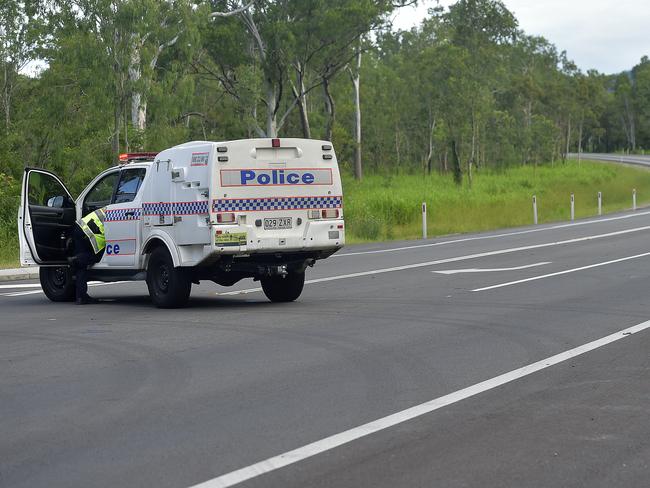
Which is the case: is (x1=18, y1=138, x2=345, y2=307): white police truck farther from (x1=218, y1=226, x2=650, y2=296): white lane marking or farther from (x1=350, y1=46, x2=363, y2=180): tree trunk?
(x1=350, y1=46, x2=363, y2=180): tree trunk

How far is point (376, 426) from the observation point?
276 inches

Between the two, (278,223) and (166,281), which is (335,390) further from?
(166,281)

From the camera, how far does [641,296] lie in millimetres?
14828

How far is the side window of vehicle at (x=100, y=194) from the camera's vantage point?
618 inches

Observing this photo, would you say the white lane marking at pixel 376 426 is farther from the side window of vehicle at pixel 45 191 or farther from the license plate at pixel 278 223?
the side window of vehicle at pixel 45 191

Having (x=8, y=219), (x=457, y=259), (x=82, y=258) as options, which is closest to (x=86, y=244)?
(x=82, y=258)

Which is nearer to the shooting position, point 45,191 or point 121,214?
point 121,214

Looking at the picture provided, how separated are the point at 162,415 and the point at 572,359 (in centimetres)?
Result: 394

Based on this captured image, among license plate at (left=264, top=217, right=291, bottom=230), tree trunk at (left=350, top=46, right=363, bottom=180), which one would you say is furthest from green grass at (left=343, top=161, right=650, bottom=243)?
license plate at (left=264, top=217, right=291, bottom=230)

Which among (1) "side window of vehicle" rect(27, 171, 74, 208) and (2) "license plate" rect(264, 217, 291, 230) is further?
(1) "side window of vehicle" rect(27, 171, 74, 208)

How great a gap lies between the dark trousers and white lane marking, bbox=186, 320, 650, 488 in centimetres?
787

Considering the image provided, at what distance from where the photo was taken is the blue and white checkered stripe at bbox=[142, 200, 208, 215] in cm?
1380

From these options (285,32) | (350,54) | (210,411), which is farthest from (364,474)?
(350,54)

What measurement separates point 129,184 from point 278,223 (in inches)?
97.8
